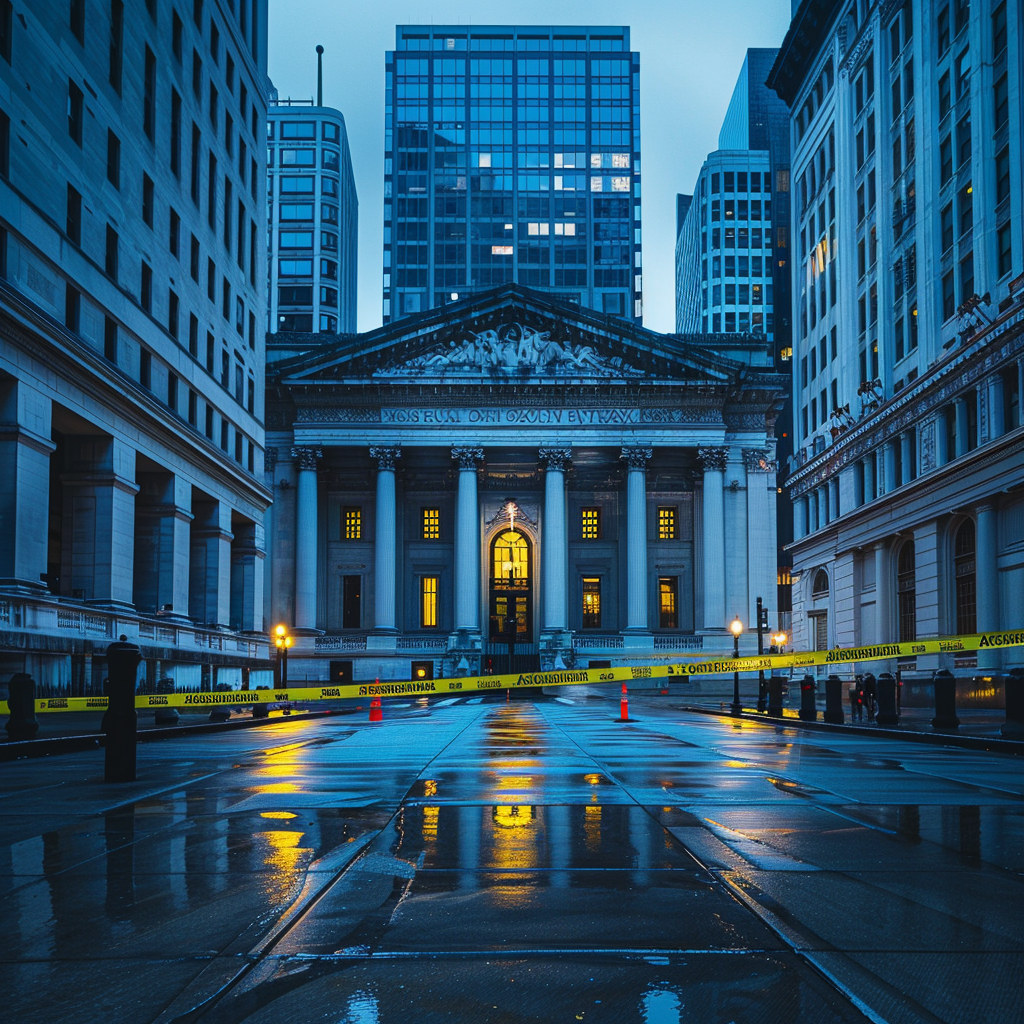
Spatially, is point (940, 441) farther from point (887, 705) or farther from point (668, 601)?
point (668, 601)

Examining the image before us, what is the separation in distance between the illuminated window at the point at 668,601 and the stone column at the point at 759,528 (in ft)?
17.5

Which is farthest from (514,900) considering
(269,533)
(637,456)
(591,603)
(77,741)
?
(591,603)

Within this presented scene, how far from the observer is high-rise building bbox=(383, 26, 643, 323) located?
13438cm

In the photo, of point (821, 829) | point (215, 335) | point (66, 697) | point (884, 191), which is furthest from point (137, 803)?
point (884, 191)

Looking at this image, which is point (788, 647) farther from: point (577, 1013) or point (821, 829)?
point (577, 1013)

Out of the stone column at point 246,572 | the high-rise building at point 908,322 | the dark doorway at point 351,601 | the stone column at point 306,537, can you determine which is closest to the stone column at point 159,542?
the stone column at point 246,572

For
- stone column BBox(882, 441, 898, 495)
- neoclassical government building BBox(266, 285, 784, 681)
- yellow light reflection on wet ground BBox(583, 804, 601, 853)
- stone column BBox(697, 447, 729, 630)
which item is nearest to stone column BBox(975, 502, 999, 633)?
stone column BBox(882, 441, 898, 495)

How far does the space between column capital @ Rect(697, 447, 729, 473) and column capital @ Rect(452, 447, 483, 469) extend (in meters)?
14.6

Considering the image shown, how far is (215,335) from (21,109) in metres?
21.4

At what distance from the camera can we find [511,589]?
80.6 metres

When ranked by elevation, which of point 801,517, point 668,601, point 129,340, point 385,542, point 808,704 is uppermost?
point 129,340

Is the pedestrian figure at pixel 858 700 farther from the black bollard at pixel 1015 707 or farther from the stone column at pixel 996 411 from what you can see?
the stone column at pixel 996 411

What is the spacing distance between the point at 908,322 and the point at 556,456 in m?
30.4

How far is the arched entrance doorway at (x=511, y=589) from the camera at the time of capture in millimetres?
80125
